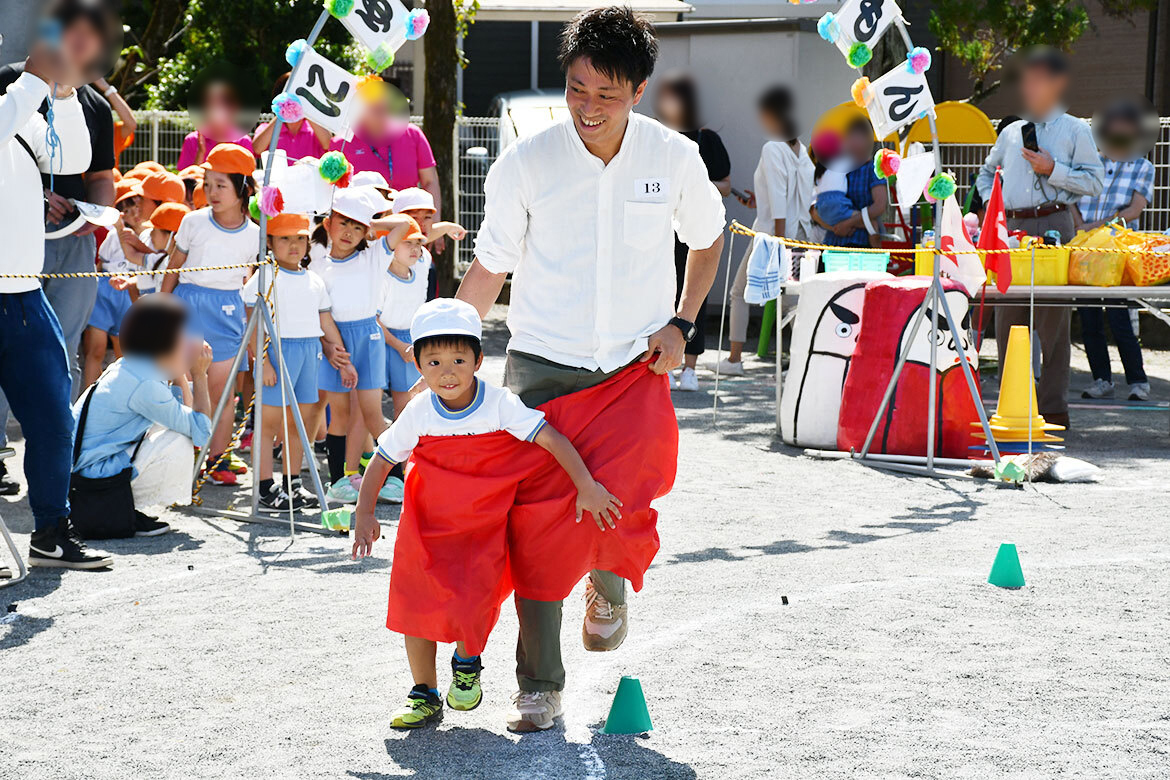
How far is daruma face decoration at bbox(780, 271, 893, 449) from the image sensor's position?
8.78 m

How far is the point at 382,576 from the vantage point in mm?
5770

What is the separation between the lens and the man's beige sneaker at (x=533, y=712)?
156 inches

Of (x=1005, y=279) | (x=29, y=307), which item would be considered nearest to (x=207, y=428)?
(x=29, y=307)

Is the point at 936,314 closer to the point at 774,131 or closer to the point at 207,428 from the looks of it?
the point at 207,428

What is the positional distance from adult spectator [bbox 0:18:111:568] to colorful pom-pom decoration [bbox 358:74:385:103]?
1520mm

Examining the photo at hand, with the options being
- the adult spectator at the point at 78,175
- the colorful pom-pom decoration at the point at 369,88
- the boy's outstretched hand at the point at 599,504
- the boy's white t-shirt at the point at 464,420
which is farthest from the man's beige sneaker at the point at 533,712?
the colorful pom-pom decoration at the point at 369,88

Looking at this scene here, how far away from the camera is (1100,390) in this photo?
1133 centimetres

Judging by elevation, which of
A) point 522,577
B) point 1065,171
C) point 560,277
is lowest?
point 522,577

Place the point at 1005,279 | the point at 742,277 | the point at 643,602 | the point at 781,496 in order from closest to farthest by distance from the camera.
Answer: the point at 643,602 < the point at 781,496 < the point at 1005,279 < the point at 742,277

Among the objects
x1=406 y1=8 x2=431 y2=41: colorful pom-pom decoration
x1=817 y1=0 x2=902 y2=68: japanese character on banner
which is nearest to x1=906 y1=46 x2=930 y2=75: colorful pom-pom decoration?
x1=817 y1=0 x2=902 y2=68: japanese character on banner

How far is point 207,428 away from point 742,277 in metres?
6.38

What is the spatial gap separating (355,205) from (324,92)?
596mm

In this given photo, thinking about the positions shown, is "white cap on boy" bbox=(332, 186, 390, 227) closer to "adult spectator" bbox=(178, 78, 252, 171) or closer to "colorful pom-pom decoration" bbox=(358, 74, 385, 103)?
"colorful pom-pom decoration" bbox=(358, 74, 385, 103)

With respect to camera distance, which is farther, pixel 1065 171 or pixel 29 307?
pixel 1065 171
